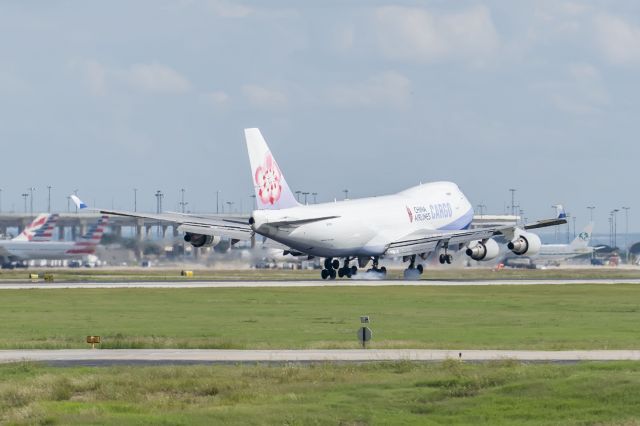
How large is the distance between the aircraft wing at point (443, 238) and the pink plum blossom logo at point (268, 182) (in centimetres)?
1320

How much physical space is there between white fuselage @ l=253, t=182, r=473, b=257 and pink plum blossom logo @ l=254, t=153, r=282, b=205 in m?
2.29

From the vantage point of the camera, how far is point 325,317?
227 feet

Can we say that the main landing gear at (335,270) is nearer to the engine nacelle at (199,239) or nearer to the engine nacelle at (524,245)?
the engine nacelle at (199,239)

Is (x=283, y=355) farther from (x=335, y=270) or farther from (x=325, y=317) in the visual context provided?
(x=335, y=270)

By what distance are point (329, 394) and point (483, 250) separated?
8072 centimetres

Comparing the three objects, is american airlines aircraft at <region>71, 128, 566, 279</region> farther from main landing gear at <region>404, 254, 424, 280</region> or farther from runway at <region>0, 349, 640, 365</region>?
runway at <region>0, 349, 640, 365</region>

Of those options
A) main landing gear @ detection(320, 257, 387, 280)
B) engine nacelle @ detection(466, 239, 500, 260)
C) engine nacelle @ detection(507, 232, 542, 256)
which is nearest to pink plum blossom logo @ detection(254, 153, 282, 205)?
main landing gear @ detection(320, 257, 387, 280)

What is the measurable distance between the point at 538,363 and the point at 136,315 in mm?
33455

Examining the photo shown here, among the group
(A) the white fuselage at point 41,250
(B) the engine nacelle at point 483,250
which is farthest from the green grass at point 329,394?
(A) the white fuselage at point 41,250

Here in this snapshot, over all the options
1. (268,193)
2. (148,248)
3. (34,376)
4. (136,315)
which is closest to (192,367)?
(34,376)

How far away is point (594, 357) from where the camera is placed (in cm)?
4441

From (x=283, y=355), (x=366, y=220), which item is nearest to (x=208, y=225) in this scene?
(x=366, y=220)

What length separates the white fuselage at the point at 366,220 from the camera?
103375mm

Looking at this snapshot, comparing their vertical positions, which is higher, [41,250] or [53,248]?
[53,248]
